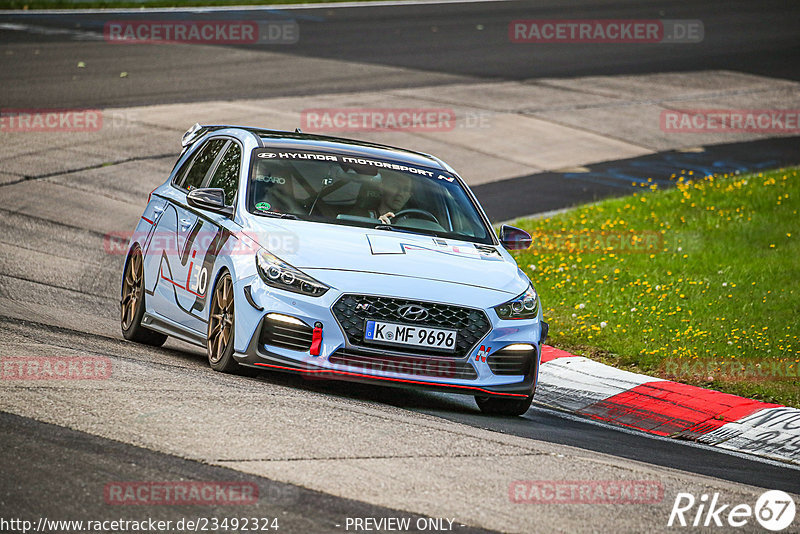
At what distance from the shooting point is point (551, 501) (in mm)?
5914

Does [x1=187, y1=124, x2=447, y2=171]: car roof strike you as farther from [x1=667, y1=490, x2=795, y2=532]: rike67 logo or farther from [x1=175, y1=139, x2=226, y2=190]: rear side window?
[x1=667, y1=490, x2=795, y2=532]: rike67 logo

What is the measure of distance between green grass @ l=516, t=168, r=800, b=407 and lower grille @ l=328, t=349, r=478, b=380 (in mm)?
3095

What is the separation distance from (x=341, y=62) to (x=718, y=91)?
843 centimetres

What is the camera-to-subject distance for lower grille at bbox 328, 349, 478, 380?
7.85m

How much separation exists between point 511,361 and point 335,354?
1244 mm

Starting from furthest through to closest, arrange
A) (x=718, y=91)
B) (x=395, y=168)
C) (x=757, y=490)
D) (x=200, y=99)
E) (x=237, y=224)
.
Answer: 1. (x=718, y=91)
2. (x=200, y=99)
3. (x=395, y=168)
4. (x=237, y=224)
5. (x=757, y=490)

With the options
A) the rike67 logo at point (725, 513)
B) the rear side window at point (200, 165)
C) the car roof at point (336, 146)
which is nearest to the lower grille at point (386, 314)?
the car roof at point (336, 146)

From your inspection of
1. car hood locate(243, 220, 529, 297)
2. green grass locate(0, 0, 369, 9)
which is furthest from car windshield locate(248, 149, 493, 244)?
green grass locate(0, 0, 369, 9)

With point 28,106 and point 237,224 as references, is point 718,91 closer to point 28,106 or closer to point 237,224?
point 28,106

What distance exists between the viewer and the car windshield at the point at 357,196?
895cm

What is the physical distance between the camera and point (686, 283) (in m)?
13.1

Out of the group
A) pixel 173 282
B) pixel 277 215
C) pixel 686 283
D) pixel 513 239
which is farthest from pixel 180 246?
pixel 686 283

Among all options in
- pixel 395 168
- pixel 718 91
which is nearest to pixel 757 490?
pixel 395 168

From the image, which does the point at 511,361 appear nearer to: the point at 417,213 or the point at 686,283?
the point at 417,213
